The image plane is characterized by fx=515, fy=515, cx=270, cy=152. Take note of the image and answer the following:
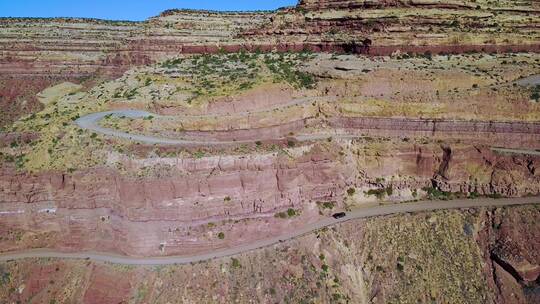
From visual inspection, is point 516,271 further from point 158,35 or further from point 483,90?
point 158,35

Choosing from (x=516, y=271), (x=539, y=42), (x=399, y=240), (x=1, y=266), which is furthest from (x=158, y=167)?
(x=539, y=42)

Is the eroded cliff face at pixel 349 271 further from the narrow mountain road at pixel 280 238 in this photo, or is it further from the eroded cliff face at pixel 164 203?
the eroded cliff face at pixel 164 203

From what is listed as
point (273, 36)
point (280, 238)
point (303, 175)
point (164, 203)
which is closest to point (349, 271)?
point (280, 238)

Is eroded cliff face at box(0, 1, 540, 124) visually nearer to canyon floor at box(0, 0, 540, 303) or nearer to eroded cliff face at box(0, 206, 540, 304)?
canyon floor at box(0, 0, 540, 303)

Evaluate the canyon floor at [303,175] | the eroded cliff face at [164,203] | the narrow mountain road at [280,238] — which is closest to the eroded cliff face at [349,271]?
the canyon floor at [303,175]

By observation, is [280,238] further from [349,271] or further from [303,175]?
[349,271]

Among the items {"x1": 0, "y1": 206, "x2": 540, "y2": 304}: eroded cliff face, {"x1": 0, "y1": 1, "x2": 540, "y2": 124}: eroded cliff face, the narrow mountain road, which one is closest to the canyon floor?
{"x1": 0, "y1": 206, "x2": 540, "y2": 304}: eroded cliff face
